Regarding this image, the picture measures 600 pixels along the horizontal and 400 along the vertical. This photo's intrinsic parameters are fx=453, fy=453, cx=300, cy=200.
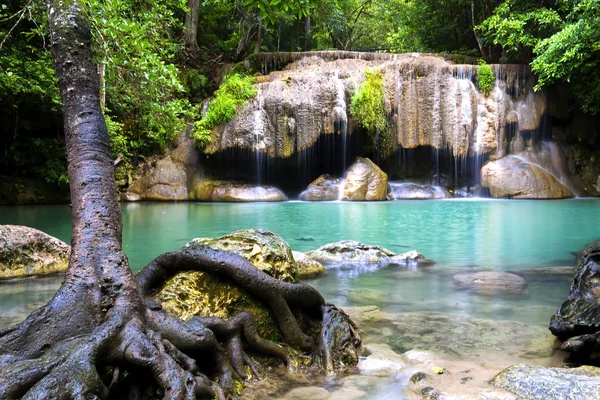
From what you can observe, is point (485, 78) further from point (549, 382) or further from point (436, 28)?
point (549, 382)

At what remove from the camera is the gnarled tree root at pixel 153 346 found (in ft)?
6.42

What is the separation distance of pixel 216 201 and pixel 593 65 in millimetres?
15856

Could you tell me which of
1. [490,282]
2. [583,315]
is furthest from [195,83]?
[583,315]

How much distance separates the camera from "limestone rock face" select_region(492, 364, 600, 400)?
255 centimetres

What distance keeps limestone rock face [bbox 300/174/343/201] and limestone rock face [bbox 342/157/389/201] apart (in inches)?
21.5

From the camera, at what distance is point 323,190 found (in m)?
19.1

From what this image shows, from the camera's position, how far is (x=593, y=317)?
332cm

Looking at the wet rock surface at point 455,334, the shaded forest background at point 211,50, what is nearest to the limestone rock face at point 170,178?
the shaded forest background at point 211,50

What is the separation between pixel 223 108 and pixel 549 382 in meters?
18.0

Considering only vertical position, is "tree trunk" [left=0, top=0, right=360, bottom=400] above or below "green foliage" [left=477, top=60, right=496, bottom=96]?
below

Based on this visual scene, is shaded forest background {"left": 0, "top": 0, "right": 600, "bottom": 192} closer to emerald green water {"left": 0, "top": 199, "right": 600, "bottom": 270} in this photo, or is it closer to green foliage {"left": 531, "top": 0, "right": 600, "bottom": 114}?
green foliage {"left": 531, "top": 0, "right": 600, "bottom": 114}

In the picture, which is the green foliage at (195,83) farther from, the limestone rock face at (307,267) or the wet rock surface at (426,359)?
the wet rock surface at (426,359)

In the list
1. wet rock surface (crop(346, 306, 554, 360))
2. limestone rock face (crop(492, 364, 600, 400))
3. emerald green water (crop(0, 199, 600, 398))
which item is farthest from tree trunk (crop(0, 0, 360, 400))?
limestone rock face (crop(492, 364, 600, 400))

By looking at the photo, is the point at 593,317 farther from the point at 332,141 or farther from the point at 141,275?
the point at 332,141
